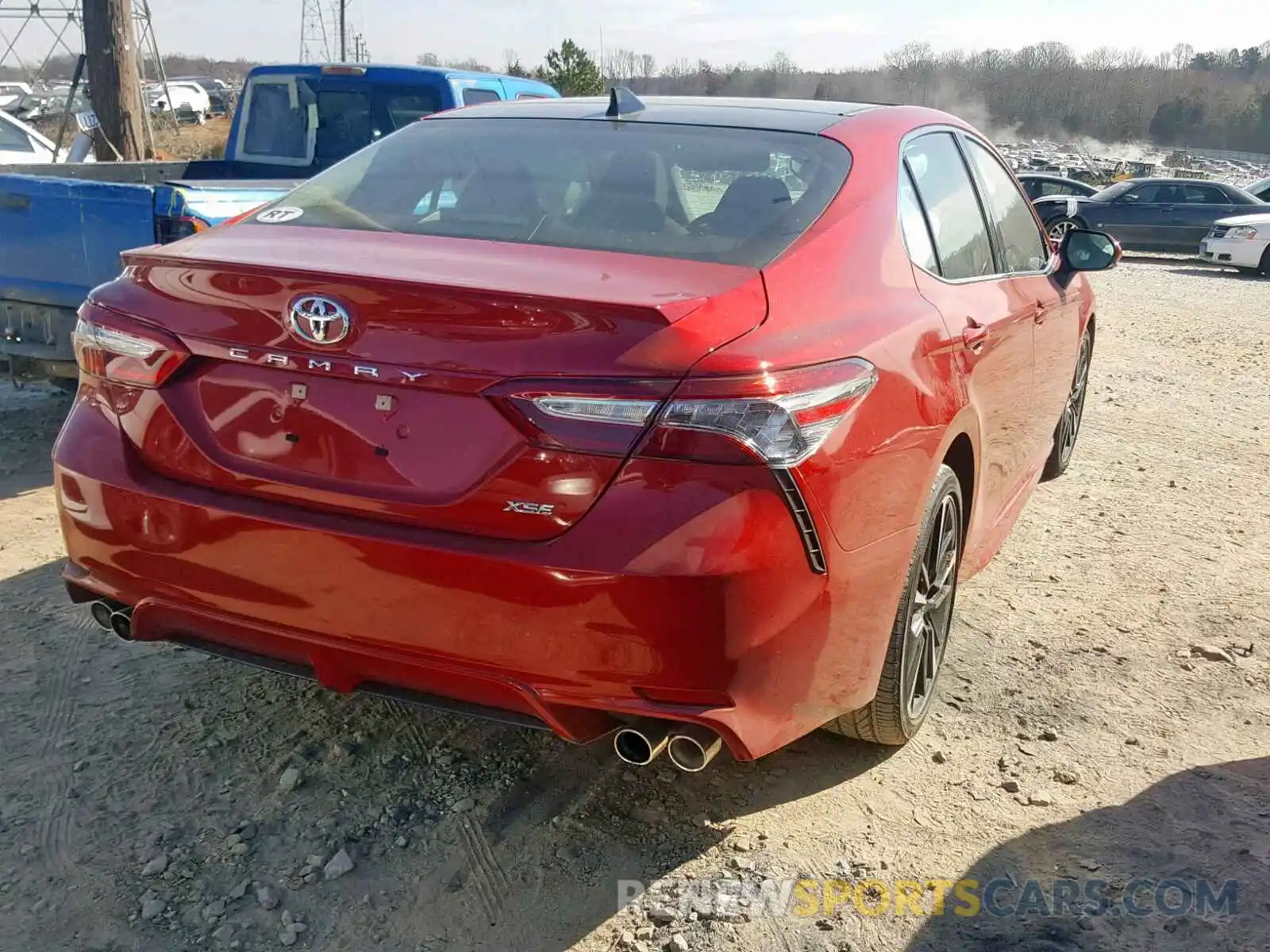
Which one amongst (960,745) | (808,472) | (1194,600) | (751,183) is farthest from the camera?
(1194,600)

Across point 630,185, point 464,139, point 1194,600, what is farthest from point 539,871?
point 1194,600

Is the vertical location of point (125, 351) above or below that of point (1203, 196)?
above

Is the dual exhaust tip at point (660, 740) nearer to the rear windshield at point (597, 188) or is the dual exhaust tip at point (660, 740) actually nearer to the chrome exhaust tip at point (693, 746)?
the chrome exhaust tip at point (693, 746)

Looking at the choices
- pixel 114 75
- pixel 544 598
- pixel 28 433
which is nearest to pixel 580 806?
pixel 544 598

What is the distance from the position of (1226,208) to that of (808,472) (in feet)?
71.2

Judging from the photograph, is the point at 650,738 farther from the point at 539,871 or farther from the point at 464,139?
the point at 464,139

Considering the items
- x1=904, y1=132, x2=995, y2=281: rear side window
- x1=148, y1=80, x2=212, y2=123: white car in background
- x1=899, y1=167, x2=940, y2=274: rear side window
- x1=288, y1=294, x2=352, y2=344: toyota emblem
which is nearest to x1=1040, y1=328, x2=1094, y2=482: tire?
x1=904, y1=132, x2=995, y2=281: rear side window

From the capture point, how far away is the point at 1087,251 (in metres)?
4.51

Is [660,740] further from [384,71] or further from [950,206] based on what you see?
[384,71]

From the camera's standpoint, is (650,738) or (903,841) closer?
(650,738)

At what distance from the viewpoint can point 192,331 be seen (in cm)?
248

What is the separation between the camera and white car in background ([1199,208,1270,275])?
18.1 metres

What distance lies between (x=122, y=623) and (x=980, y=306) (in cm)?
245

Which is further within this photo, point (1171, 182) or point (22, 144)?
point (1171, 182)
